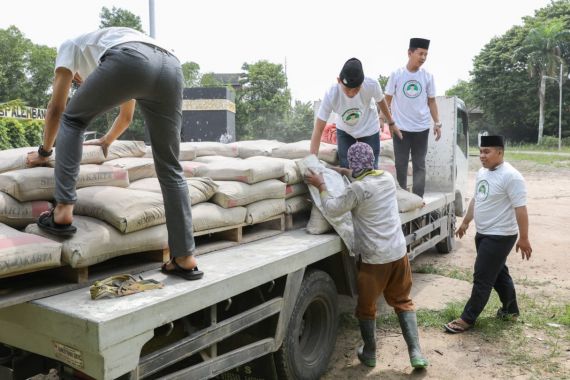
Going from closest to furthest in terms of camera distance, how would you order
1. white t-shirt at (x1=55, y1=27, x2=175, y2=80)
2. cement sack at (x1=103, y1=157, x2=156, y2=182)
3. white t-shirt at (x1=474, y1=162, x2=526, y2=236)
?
1. white t-shirt at (x1=55, y1=27, x2=175, y2=80)
2. cement sack at (x1=103, y1=157, x2=156, y2=182)
3. white t-shirt at (x1=474, y1=162, x2=526, y2=236)

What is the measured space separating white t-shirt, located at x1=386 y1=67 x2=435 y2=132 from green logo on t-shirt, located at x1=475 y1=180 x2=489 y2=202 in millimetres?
1114

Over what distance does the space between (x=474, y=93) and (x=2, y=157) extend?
48980 millimetres

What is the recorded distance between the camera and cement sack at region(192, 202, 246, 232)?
2.84 m

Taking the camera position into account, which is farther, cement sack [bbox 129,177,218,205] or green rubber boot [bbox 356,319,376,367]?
green rubber boot [bbox 356,319,376,367]

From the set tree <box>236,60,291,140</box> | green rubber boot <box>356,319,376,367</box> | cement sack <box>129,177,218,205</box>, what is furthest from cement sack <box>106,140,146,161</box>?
tree <box>236,60,291,140</box>

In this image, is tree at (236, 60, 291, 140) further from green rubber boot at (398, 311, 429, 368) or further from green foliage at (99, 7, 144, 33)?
green rubber boot at (398, 311, 429, 368)

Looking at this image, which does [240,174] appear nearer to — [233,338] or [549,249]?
[233,338]

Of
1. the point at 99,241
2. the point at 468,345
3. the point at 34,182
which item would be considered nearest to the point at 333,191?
the point at 468,345

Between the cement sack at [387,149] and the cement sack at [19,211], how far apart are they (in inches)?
147

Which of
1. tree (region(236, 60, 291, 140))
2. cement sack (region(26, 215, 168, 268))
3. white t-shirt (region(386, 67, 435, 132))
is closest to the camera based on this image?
cement sack (region(26, 215, 168, 268))

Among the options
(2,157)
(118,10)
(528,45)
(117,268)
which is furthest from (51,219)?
(528,45)

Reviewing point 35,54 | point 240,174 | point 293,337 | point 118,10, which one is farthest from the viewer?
point 35,54

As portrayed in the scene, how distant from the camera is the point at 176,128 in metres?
2.50

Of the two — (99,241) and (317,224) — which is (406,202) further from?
(99,241)
